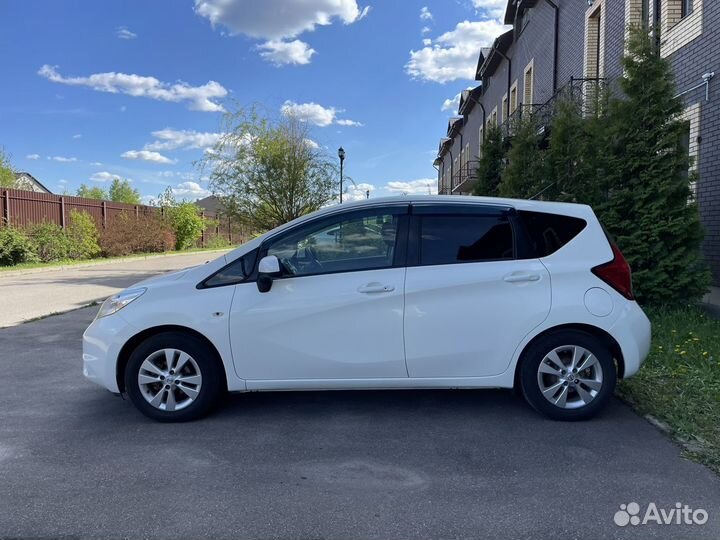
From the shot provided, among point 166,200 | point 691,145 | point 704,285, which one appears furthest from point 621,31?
point 166,200

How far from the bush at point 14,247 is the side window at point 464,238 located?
20120mm

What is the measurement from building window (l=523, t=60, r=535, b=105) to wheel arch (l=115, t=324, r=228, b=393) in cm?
1790

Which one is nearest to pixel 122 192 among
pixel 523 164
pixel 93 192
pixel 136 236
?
pixel 93 192

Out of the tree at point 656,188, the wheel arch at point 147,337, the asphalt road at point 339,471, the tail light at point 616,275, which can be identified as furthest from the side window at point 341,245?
the tree at point 656,188

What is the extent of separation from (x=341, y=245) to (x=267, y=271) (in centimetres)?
66

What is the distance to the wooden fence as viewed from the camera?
20969 millimetres


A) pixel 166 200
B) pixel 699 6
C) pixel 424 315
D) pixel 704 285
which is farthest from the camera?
pixel 166 200

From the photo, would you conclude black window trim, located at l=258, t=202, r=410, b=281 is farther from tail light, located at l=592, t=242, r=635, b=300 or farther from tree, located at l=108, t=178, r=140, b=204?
tree, located at l=108, t=178, r=140, b=204

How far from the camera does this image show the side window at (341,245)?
14.0 ft

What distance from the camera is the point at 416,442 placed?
383 centimetres

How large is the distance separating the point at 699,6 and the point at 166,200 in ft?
101

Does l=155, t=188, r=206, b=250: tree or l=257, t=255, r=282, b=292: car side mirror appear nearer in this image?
l=257, t=255, r=282, b=292: car side mirror

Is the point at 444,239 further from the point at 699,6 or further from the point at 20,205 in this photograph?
the point at 20,205

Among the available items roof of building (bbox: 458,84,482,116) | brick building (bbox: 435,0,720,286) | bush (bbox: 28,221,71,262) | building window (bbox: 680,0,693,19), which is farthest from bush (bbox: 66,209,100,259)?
building window (bbox: 680,0,693,19)
